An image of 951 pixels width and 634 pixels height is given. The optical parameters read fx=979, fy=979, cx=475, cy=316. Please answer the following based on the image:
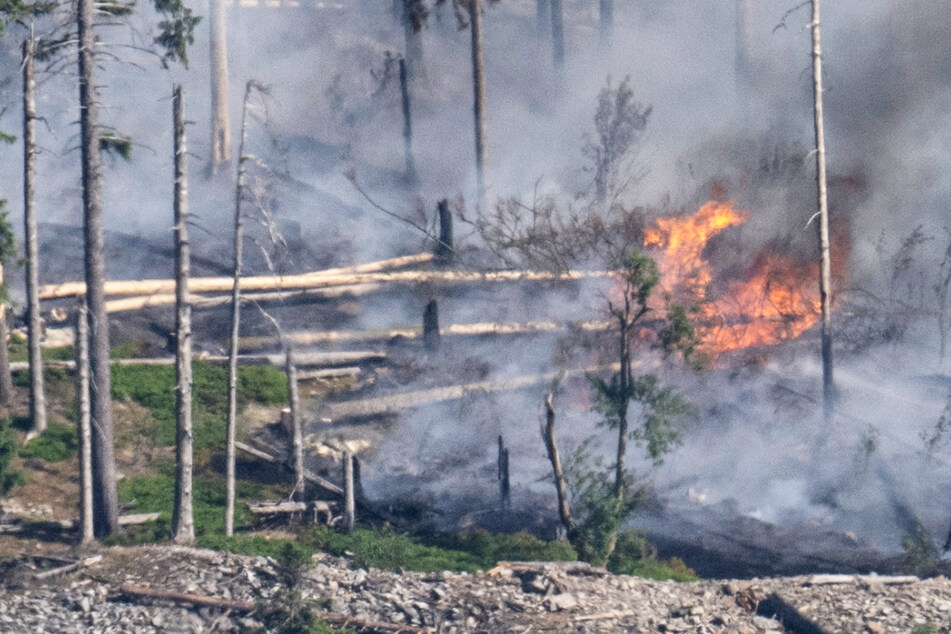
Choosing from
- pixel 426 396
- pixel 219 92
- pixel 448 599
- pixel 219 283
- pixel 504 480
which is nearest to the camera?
pixel 448 599

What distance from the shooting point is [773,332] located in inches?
1006

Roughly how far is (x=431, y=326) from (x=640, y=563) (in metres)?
10.5

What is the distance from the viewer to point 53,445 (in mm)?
17781

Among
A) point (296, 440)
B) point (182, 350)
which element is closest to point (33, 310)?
point (182, 350)

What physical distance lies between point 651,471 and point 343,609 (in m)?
9.84

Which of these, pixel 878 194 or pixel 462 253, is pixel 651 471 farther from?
pixel 878 194

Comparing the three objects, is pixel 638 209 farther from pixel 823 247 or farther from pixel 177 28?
pixel 177 28

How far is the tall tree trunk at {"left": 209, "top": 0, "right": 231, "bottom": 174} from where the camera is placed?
3525 centimetres

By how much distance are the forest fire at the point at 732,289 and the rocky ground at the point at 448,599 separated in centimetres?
1053

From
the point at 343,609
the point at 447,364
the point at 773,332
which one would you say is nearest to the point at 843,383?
the point at 773,332

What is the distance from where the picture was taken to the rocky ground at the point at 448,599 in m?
12.5

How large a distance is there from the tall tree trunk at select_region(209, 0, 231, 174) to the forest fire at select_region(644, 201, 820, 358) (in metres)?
17.7

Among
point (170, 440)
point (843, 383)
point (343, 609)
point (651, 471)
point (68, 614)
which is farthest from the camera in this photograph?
point (843, 383)

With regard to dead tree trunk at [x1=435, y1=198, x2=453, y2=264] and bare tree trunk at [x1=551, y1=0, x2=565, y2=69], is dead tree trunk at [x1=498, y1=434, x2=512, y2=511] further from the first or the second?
bare tree trunk at [x1=551, y1=0, x2=565, y2=69]
